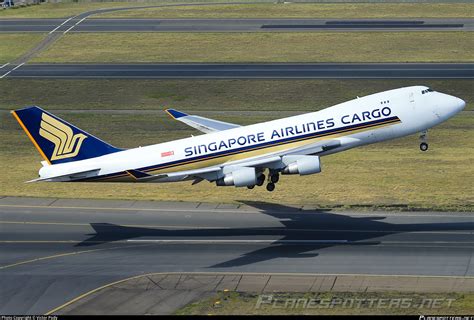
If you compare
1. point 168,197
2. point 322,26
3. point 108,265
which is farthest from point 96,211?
point 322,26

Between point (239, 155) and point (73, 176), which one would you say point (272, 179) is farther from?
point (73, 176)

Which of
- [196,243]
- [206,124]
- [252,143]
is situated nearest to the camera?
[196,243]

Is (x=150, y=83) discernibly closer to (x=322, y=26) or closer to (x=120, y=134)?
(x=120, y=134)

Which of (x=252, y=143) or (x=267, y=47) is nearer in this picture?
(x=252, y=143)

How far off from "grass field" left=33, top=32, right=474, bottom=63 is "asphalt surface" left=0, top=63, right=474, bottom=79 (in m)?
2.56

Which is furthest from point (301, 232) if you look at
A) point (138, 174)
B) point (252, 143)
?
point (138, 174)

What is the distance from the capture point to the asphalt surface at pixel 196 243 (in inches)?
2438

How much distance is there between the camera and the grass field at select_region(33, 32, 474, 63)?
13425 centimetres

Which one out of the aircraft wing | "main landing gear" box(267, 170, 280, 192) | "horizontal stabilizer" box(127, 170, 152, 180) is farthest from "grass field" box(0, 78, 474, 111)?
"horizontal stabilizer" box(127, 170, 152, 180)

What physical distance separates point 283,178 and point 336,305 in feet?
111

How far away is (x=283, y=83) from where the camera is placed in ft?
403

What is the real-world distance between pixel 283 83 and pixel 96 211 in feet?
164

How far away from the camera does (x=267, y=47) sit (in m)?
139

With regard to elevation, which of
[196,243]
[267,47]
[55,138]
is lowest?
[196,243]
